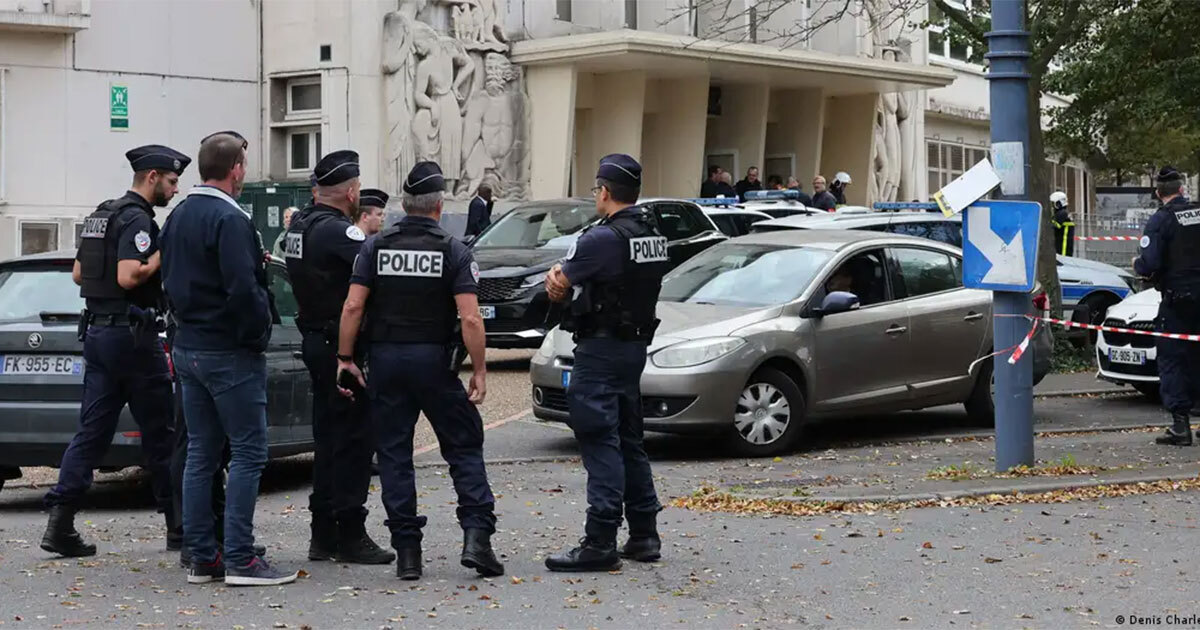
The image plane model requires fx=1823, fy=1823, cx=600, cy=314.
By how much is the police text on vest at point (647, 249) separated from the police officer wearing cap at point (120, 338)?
7.03ft

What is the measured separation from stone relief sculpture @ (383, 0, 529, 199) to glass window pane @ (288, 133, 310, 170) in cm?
168

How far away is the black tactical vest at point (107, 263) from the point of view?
8.54 m

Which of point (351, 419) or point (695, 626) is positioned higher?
point (351, 419)

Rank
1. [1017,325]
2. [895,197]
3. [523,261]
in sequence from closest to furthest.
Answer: [1017,325] → [523,261] → [895,197]

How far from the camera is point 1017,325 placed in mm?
10789

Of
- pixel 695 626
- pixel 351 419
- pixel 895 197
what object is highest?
pixel 895 197

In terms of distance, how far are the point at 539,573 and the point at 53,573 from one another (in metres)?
2.15

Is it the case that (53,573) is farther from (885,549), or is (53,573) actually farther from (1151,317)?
(1151,317)

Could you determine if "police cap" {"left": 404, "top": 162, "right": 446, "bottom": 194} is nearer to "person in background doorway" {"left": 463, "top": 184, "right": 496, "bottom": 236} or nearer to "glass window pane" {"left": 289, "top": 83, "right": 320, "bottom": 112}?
"person in background doorway" {"left": 463, "top": 184, "right": 496, "bottom": 236}

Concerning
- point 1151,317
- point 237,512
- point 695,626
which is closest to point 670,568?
point 695,626

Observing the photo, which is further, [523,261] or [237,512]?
[523,261]

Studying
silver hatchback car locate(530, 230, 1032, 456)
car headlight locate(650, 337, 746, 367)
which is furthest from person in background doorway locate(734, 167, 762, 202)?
car headlight locate(650, 337, 746, 367)

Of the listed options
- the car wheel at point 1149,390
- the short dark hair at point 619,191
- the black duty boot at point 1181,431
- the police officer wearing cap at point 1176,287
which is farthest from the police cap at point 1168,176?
the short dark hair at point 619,191

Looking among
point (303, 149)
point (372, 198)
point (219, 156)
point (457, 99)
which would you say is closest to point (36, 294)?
point (372, 198)
